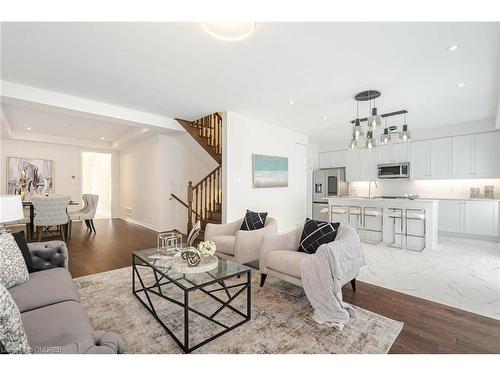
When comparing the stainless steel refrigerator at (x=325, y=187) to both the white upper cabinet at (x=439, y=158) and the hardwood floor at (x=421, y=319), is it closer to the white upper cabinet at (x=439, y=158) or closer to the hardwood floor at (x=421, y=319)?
the white upper cabinet at (x=439, y=158)

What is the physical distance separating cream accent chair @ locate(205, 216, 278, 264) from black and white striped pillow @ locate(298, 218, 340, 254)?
0.58 meters

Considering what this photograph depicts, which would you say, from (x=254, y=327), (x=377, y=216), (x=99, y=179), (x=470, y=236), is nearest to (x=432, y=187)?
(x=470, y=236)

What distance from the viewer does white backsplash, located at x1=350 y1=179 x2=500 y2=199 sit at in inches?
219

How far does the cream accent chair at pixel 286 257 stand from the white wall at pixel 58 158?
7.53 metres

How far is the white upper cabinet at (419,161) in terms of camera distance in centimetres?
600

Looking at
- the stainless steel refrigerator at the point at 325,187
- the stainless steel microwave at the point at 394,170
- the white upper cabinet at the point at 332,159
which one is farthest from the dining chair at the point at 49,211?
the stainless steel microwave at the point at 394,170

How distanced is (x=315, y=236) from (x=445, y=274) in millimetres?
1996

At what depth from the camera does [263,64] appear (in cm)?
280

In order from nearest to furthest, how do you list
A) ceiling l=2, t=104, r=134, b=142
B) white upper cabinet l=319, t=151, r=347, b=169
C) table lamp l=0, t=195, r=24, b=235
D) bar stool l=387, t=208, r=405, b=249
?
1. table lamp l=0, t=195, r=24, b=235
2. bar stool l=387, t=208, r=405, b=249
3. ceiling l=2, t=104, r=134, b=142
4. white upper cabinet l=319, t=151, r=347, b=169

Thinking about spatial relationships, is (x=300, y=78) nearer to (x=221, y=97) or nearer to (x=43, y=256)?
(x=221, y=97)

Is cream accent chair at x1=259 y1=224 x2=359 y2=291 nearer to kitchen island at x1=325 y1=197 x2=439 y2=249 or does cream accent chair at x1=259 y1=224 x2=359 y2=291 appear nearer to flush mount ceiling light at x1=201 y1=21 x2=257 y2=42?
flush mount ceiling light at x1=201 y1=21 x2=257 y2=42

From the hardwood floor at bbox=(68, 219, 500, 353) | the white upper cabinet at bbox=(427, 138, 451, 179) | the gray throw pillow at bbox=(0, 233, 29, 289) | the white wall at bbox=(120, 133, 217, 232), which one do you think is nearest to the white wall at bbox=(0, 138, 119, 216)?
the white wall at bbox=(120, 133, 217, 232)

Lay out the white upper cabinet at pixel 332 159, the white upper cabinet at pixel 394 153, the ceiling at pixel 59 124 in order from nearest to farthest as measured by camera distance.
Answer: the ceiling at pixel 59 124, the white upper cabinet at pixel 394 153, the white upper cabinet at pixel 332 159

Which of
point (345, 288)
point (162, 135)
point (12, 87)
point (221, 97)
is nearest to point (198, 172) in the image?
point (162, 135)
